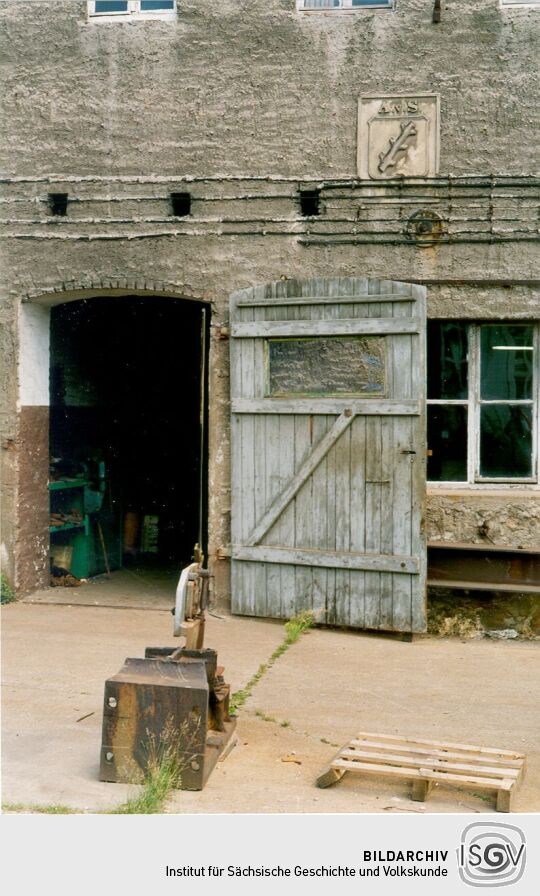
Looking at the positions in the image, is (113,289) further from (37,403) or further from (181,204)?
(37,403)

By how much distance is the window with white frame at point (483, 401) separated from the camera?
8008 millimetres

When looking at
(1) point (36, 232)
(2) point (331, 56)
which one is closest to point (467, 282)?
(2) point (331, 56)

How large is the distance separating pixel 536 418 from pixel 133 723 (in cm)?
476

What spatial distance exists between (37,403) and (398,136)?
3.96 metres

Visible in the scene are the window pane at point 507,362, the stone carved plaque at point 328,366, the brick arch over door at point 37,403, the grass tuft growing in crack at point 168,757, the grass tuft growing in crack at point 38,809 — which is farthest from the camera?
the brick arch over door at point 37,403

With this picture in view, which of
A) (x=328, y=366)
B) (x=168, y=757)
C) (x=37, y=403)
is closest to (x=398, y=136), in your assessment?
(x=328, y=366)

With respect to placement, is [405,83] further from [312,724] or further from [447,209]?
[312,724]

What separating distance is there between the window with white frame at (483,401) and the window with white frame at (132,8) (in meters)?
3.59

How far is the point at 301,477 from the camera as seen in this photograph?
7.86 m

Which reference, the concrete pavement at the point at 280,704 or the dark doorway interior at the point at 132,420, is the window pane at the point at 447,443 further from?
the dark doorway interior at the point at 132,420

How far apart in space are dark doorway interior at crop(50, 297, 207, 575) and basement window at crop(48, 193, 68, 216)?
4.18 feet

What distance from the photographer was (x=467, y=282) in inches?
311

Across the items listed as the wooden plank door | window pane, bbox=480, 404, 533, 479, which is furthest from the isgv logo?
window pane, bbox=480, 404, 533, 479

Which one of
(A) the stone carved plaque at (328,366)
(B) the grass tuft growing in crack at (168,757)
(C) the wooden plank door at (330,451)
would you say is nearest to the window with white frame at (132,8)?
(C) the wooden plank door at (330,451)
